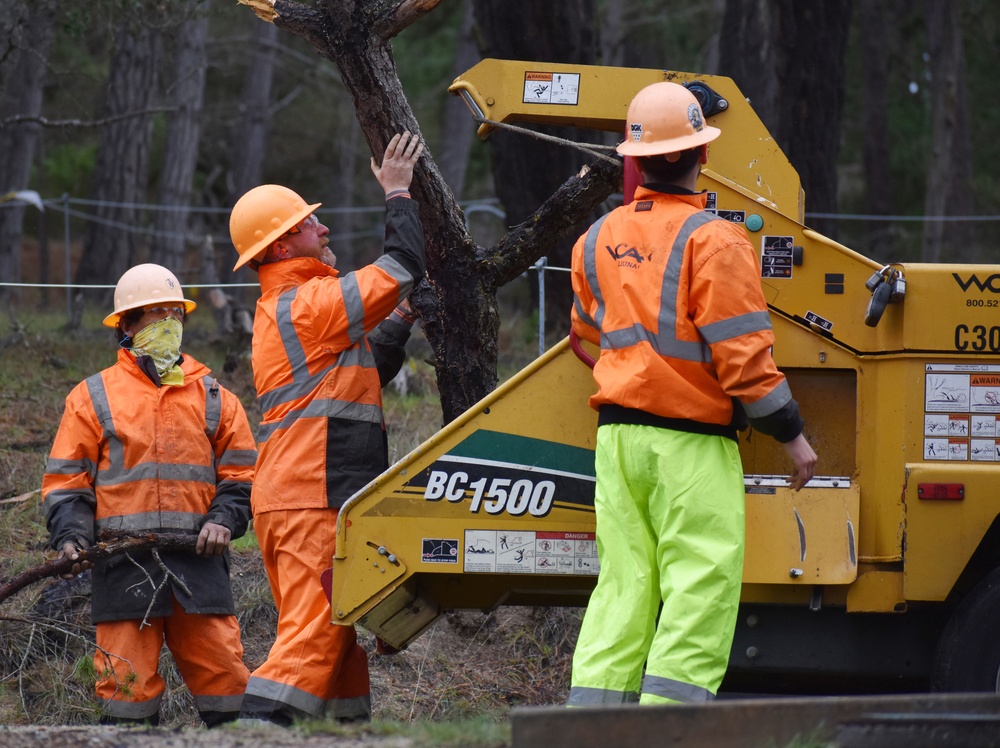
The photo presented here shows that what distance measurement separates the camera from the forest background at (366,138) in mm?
8977

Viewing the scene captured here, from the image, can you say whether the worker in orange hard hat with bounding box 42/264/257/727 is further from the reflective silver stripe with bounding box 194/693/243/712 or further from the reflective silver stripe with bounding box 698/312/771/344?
the reflective silver stripe with bounding box 698/312/771/344

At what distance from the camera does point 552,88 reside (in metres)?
4.46

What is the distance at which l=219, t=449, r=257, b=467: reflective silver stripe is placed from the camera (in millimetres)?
4742

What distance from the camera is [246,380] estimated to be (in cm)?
829

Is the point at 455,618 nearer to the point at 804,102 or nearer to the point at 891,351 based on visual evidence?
the point at 891,351

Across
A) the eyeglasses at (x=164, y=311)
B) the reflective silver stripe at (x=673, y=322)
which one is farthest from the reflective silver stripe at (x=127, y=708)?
the reflective silver stripe at (x=673, y=322)

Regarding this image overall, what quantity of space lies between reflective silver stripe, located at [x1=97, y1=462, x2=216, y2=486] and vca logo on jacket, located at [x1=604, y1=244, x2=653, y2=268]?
1925 millimetres

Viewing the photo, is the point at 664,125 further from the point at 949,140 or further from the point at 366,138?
the point at 949,140

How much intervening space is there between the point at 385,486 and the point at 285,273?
2.89 feet

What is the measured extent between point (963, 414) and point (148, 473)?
2.87 m

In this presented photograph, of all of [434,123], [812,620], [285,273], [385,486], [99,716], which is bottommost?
[99,716]

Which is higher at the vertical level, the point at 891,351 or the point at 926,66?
the point at 926,66

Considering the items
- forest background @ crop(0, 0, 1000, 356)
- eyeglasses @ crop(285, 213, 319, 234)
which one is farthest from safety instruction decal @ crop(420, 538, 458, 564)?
forest background @ crop(0, 0, 1000, 356)

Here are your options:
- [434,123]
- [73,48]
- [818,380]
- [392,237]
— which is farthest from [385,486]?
[434,123]
